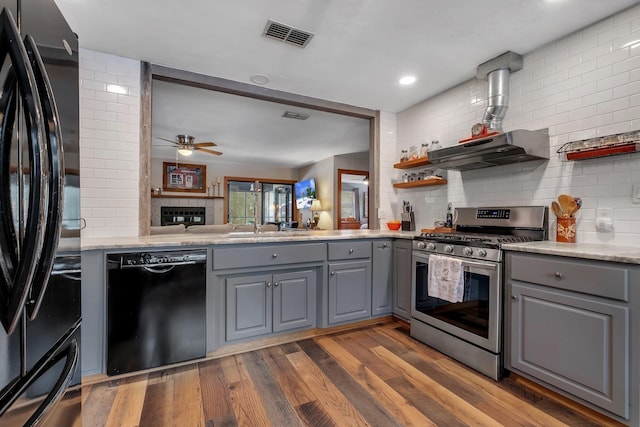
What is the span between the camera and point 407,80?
2850 mm

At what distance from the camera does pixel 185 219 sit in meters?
7.12

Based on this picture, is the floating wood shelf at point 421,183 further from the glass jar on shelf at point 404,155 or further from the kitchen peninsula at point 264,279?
the kitchen peninsula at point 264,279

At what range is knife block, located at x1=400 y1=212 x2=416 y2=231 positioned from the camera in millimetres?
3387

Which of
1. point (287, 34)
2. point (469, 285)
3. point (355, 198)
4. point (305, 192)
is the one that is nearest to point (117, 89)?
point (287, 34)

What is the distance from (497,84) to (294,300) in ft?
8.09

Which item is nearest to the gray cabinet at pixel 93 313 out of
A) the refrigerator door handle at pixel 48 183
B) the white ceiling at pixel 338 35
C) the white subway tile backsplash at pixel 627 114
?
the refrigerator door handle at pixel 48 183

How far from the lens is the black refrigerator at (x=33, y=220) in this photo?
2.16 feet

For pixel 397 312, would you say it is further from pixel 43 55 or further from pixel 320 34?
pixel 43 55

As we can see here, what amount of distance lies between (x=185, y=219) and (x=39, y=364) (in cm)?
679

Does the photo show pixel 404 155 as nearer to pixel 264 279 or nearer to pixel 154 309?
pixel 264 279

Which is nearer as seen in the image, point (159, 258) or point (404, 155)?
point (159, 258)

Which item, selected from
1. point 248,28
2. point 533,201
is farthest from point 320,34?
point 533,201

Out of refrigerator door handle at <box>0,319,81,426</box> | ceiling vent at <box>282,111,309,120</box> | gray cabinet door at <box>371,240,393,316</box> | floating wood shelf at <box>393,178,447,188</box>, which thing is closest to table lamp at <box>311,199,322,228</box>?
ceiling vent at <box>282,111,309,120</box>

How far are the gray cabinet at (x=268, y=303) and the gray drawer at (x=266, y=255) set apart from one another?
110 millimetres
